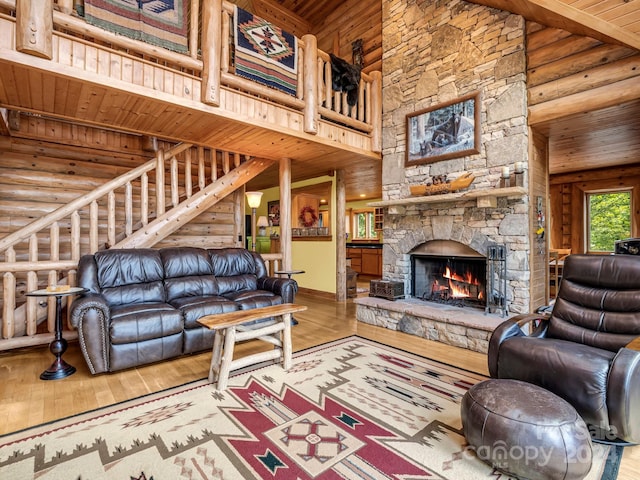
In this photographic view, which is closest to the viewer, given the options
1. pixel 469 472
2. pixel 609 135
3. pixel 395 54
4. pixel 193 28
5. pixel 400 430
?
pixel 469 472

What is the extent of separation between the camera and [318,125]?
169 inches

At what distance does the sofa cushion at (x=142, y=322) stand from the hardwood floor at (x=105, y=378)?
332 millimetres

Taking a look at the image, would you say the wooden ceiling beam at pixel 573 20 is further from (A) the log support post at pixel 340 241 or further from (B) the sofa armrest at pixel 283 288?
(B) the sofa armrest at pixel 283 288

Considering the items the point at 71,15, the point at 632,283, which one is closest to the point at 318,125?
the point at 71,15

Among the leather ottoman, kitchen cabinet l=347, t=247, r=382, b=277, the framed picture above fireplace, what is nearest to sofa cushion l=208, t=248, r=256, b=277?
the framed picture above fireplace

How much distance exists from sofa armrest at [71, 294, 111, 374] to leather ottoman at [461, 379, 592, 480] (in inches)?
114

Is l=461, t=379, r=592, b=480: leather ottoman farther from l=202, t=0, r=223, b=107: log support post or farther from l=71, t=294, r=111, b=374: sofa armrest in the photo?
l=202, t=0, r=223, b=107: log support post

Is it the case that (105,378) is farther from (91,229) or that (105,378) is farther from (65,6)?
(65,6)

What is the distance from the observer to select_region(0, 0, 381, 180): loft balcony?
2645mm

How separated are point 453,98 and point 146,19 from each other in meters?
3.60

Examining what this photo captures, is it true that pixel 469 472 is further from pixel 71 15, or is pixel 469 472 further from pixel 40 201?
pixel 40 201

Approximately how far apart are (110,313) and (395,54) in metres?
5.12

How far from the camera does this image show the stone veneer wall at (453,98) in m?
3.73

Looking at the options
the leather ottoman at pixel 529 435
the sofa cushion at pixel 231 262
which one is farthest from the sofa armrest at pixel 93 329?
the leather ottoman at pixel 529 435
